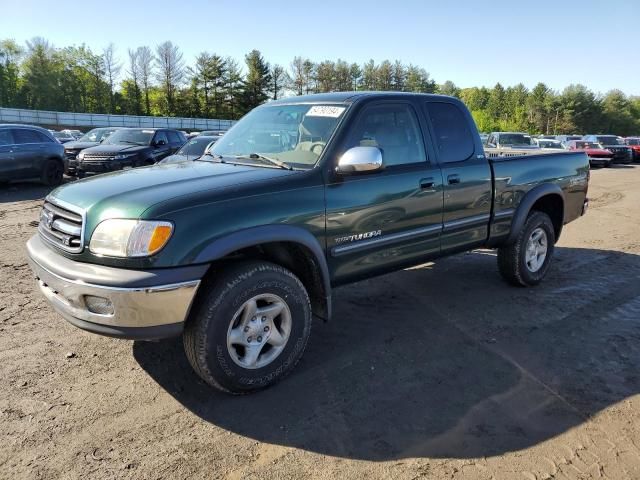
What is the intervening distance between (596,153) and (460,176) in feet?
84.6

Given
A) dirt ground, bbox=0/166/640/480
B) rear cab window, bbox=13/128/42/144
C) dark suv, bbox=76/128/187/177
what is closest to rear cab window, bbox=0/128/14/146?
rear cab window, bbox=13/128/42/144

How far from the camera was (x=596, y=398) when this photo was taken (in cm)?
320

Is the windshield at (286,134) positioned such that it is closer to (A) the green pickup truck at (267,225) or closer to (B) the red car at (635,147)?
(A) the green pickup truck at (267,225)

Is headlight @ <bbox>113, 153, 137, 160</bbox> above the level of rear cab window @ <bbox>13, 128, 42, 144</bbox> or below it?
below

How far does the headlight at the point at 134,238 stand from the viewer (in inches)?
107

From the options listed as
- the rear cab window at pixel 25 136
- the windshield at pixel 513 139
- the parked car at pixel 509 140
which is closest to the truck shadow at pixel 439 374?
the rear cab window at pixel 25 136

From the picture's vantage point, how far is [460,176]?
440 centimetres

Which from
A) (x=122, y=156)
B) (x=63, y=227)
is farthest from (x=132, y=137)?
(x=63, y=227)

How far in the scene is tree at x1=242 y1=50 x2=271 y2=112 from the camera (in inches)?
2778

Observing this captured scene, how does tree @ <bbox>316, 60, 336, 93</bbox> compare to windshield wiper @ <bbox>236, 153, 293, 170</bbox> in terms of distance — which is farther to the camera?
tree @ <bbox>316, 60, 336, 93</bbox>

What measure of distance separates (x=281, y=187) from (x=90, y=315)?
1.39 meters

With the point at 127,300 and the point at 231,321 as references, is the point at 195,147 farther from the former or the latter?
the point at 127,300

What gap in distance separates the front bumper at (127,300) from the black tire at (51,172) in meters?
11.8

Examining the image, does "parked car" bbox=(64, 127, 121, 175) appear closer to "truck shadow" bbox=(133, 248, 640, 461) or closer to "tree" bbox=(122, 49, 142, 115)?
"truck shadow" bbox=(133, 248, 640, 461)
